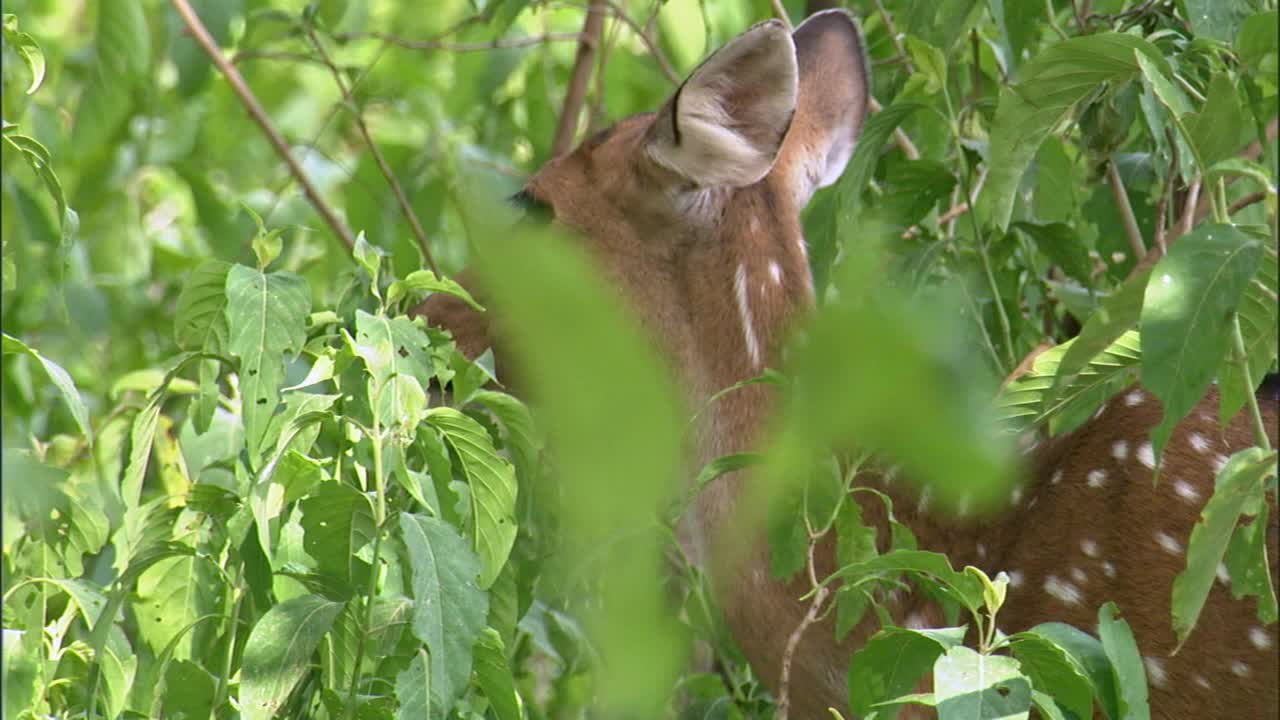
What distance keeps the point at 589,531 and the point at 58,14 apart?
7255 mm

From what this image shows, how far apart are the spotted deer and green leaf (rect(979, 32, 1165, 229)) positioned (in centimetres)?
48

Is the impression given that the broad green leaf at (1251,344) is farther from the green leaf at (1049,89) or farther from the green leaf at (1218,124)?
the green leaf at (1049,89)

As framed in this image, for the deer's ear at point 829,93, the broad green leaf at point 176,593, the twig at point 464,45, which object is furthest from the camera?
the twig at point 464,45

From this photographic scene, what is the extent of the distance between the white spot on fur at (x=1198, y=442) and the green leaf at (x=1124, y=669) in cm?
90

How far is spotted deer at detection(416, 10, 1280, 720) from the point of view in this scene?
2502 mm

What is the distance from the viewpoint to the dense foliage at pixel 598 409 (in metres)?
0.48


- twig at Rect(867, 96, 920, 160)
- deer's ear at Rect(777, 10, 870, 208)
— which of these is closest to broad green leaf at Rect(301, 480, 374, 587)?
deer's ear at Rect(777, 10, 870, 208)

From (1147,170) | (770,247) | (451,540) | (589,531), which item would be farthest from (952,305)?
(1147,170)

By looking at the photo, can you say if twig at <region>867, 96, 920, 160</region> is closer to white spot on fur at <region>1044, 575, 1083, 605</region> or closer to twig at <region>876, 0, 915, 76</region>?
twig at <region>876, 0, 915, 76</region>

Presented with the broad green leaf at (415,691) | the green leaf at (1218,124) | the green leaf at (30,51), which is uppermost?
the green leaf at (30,51)

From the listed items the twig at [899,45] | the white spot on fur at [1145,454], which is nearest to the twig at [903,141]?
the twig at [899,45]

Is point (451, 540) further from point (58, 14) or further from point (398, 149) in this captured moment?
point (58, 14)

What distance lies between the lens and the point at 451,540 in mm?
1837

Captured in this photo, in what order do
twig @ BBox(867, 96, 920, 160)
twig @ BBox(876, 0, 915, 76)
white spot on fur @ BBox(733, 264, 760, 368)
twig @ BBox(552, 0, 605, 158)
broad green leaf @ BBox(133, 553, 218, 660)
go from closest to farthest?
broad green leaf @ BBox(133, 553, 218, 660), white spot on fur @ BBox(733, 264, 760, 368), twig @ BBox(876, 0, 915, 76), twig @ BBox(867, 96, 920, 160), twig @ BBox(552, 0, 605, 158)
